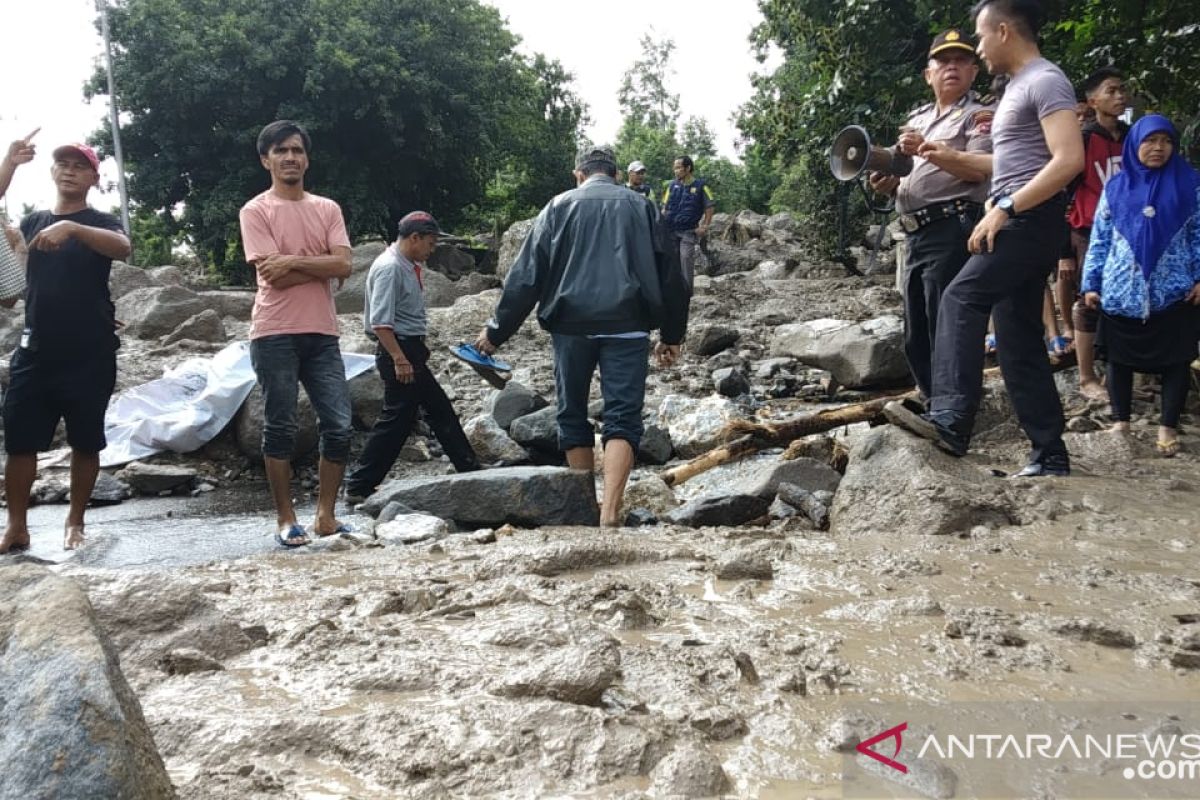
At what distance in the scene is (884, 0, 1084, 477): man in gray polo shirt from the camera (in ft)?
12.0

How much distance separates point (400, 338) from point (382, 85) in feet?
64.0

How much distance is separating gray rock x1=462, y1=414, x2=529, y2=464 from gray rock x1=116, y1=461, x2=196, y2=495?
2062 millimetres

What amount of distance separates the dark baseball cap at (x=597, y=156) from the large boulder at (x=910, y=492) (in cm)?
192

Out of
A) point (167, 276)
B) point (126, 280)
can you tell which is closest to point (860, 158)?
point (126, 280)

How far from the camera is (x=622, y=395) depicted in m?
4.51

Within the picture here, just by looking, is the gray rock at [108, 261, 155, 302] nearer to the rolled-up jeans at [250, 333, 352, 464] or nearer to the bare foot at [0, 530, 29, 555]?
the bare foot at [0, 530, 29, 555]

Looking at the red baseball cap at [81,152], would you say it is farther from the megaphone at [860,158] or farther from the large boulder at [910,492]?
the large boulder at [910,492]

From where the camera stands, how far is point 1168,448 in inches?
180

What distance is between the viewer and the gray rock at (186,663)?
7.41 ft

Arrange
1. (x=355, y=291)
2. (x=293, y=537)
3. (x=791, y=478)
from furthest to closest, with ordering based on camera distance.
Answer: (x=355, y=291) → (x=791, y=478) → (x=293, y=537)

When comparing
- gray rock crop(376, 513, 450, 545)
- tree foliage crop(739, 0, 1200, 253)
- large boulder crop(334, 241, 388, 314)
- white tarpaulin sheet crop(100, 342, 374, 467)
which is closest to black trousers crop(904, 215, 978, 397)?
gray rock crop(376, 513, 450, 545)

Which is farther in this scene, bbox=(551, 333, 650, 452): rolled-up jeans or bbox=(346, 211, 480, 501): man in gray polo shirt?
bbox=(346, 211, 480, 501): man in gray polo shirt

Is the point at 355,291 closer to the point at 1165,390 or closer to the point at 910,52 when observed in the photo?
the point at 910,52

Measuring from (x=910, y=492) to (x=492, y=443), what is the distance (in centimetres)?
389
